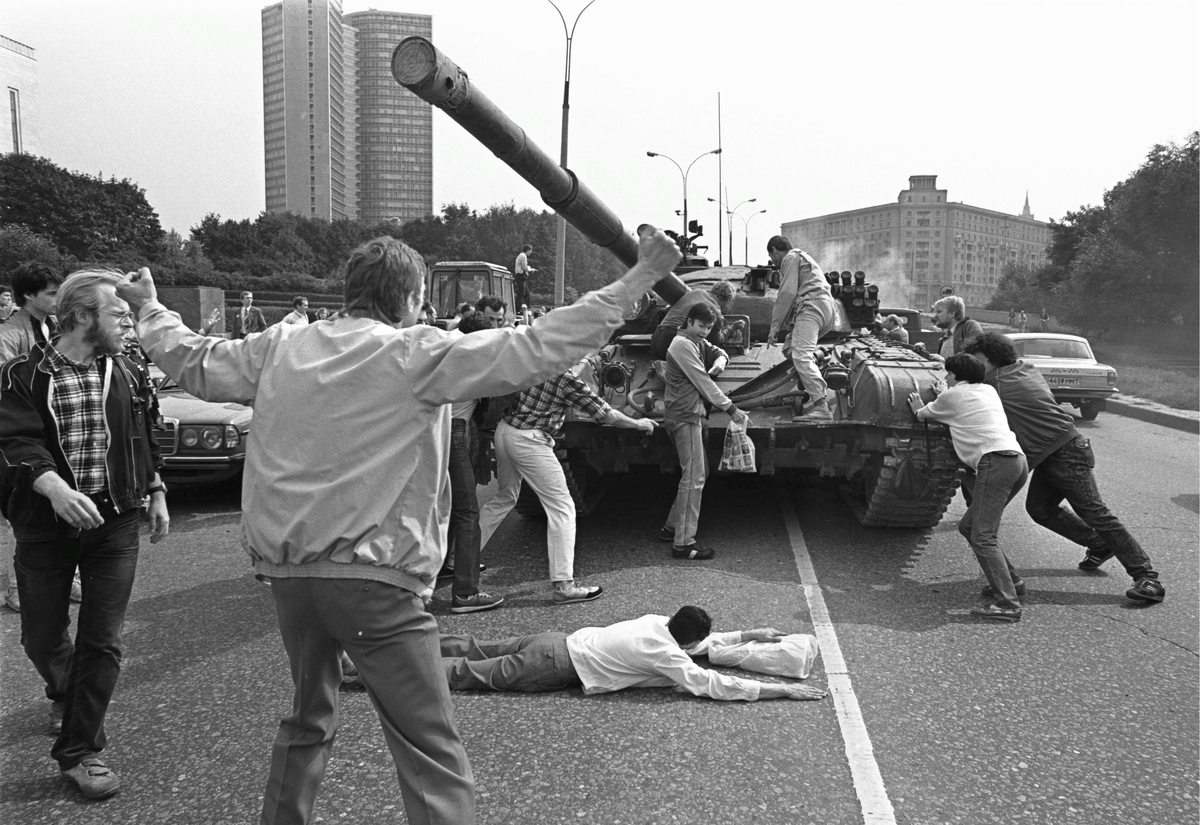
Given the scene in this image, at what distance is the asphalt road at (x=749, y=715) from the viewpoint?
3168mm

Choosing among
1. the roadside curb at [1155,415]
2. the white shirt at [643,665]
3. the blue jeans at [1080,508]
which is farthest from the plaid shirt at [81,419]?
the roadside curb at [1155,415]

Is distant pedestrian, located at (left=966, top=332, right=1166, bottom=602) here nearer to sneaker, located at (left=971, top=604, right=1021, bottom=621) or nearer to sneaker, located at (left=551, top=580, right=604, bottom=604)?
sneaker, located at (left=971, top=604, right=1021, bottom=621)

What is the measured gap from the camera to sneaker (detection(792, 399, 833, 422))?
6566 mm

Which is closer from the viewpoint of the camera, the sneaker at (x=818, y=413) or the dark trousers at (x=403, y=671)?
the dark trousers at (x=403, y=671)

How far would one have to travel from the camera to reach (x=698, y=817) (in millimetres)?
3053

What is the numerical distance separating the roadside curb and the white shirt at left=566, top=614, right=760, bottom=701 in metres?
13.4

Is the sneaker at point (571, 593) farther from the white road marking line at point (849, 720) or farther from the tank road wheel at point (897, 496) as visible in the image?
the tank road wheel at point (897, 496)

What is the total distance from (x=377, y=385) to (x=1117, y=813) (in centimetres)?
265

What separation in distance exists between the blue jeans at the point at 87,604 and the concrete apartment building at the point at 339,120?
16.7m

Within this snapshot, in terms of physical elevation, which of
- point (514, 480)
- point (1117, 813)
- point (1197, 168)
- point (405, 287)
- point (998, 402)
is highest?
point (1197, 168)

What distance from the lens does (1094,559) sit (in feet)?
19.8

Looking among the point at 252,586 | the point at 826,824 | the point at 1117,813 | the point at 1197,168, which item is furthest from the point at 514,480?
the point at 1197,168

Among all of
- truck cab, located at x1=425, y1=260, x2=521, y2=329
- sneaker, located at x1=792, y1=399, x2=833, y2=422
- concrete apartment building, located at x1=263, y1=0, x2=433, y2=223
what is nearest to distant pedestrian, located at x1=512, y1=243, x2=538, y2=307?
truck cab, located at x1=425, y1=260, x2=521, y2=329

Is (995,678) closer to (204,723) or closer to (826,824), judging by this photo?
(826,824)
